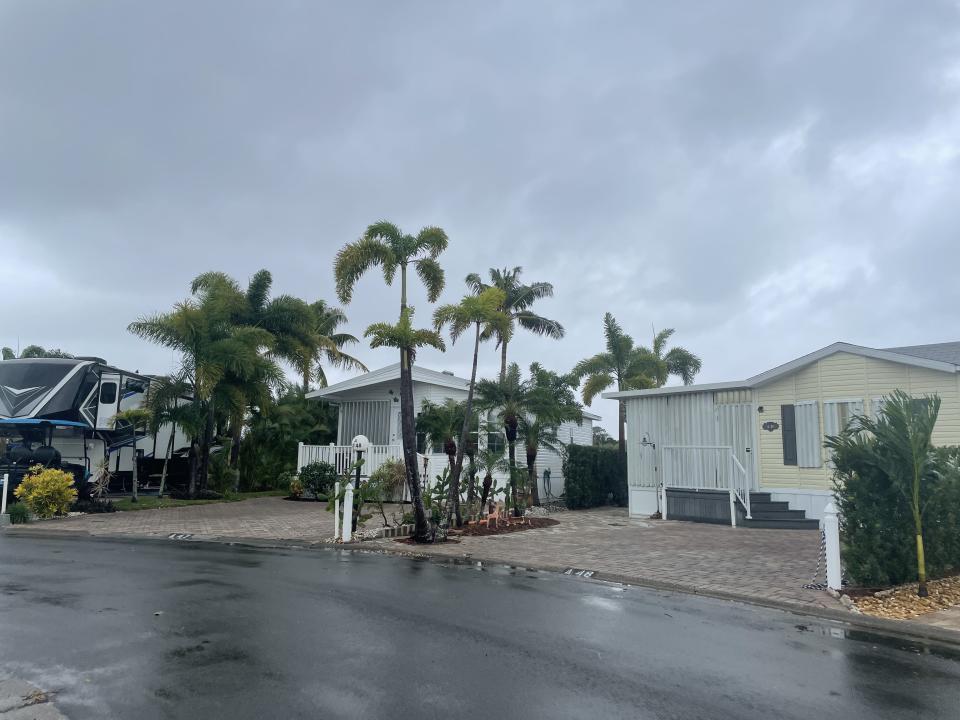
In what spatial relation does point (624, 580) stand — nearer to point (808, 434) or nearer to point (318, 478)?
point (808, 434)

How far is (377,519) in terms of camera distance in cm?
1797

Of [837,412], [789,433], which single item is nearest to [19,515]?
[789,433]

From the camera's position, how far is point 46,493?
1755cm

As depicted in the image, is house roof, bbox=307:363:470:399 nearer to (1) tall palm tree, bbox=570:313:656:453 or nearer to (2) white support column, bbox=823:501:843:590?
(1) tall palm tree, bbox=570:313:656:453

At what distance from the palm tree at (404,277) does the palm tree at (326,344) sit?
13.2 metres

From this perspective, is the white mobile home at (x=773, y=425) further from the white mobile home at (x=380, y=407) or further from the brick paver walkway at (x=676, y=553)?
the white mobile home at (x=380, y=407)

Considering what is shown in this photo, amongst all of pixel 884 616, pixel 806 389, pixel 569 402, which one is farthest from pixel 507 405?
pixel 884 616

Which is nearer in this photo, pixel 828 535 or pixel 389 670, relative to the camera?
pixel 389 670

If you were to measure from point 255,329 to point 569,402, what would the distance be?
11.8 m

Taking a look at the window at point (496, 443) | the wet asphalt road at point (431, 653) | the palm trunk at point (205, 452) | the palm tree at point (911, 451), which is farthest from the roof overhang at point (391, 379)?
the palm tree at point (911, 451)

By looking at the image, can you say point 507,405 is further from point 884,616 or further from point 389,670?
point 389,670

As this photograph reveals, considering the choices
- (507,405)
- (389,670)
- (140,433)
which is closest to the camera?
(389,670)

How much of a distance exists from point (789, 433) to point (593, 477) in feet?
23.3

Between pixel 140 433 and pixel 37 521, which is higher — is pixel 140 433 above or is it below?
above
